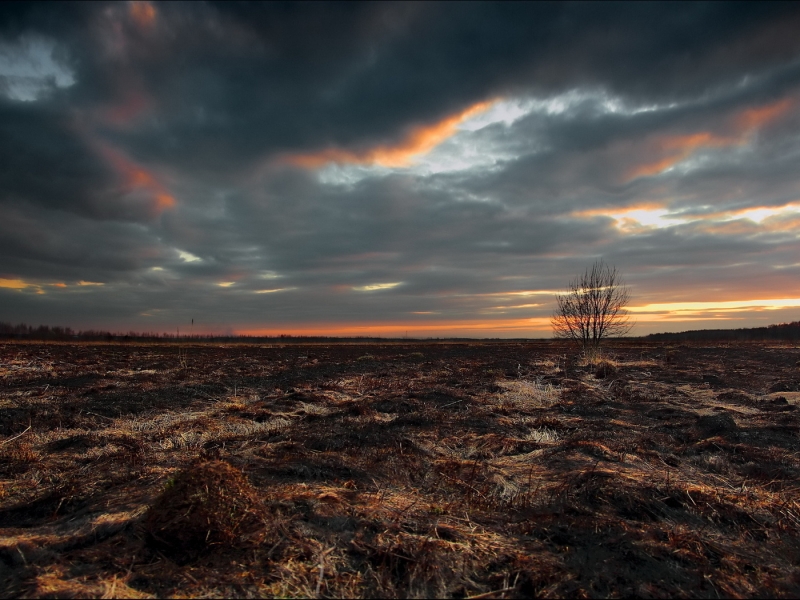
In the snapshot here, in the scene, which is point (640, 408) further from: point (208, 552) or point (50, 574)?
point (50, 574)

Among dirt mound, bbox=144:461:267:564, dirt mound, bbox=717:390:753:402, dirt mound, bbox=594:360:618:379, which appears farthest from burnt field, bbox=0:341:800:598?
dirt mound, bbox=594:360:618:379

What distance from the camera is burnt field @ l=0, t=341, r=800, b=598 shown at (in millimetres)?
3486

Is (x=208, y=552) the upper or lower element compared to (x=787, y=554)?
upper

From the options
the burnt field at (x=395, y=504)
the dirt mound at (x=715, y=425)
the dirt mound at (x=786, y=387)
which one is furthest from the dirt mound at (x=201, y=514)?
the dirt mound at (x=786, y=387)

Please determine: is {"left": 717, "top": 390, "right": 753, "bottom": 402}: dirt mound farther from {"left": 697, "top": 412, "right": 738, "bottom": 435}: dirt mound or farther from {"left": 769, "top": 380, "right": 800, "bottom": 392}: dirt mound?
{"left": 697, "top": 412, "right": 738, "bottom": 435}: dirt mound


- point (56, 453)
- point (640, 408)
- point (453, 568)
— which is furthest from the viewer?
point (640, 408)

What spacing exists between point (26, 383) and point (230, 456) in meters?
14.2

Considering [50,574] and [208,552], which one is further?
[208,552]

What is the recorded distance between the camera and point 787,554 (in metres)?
4.21

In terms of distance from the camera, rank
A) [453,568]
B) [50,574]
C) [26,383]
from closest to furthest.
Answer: [50,574], [453,568], [26,383]

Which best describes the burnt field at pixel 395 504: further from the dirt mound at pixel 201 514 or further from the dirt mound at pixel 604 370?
the dirt mound at pixel 604 370

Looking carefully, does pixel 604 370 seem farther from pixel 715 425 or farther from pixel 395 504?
pixel 395 504

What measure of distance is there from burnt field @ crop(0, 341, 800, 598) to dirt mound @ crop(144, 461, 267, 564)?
15mm

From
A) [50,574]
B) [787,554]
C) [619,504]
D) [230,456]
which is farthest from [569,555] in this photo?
[230,456]
